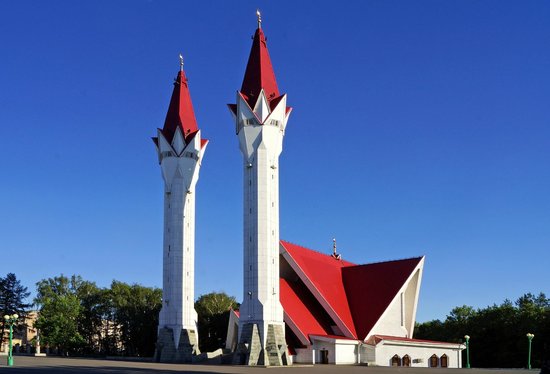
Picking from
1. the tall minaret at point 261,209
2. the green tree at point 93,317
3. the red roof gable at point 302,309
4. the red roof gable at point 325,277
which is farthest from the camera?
the green tree at point 93,317

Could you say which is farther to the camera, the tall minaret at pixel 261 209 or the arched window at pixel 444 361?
the arched window at pixel 444 361

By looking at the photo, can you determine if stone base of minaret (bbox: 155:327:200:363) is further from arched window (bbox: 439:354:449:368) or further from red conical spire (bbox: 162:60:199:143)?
arched window (bbox: 439:354:449:368)

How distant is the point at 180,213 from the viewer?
56.2 metres

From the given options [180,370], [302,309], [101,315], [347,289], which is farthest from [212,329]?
[180,370]

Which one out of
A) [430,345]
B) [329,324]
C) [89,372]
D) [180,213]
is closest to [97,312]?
[180,213]

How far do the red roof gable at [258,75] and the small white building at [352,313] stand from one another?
12.0m

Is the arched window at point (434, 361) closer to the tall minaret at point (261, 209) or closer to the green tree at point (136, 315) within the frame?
the tall minaret at point (261, 209)

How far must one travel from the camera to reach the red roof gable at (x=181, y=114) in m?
57.8

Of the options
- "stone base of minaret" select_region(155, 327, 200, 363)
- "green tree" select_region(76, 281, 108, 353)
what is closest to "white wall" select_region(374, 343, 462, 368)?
"stone base of minaret" select_region(155, 327, 200, 363)

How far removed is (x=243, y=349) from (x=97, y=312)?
38.6 metres

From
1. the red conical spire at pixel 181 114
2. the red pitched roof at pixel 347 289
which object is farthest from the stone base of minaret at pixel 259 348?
the red conical spire at pixel 181 114

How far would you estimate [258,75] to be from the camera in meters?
50.6

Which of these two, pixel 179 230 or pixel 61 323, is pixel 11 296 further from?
pixel 179 230

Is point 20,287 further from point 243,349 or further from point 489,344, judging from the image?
point 489,344
